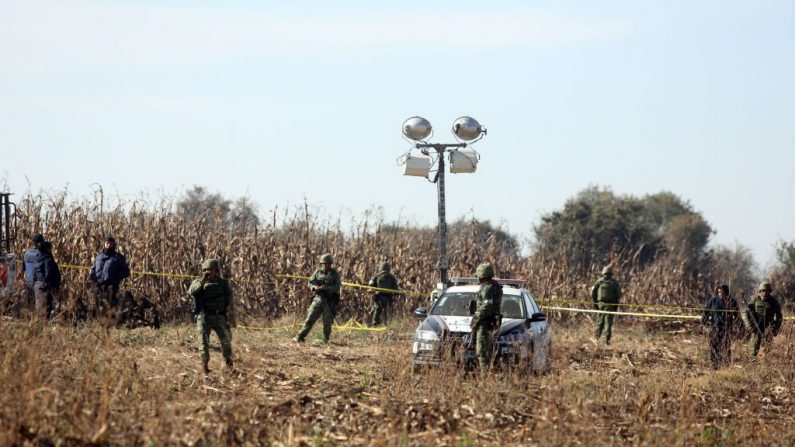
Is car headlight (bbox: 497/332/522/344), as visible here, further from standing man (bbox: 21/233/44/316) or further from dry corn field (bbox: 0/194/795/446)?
standing man (bbox: 21/233/44/316)

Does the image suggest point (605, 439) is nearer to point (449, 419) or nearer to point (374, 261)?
point (449, 419)

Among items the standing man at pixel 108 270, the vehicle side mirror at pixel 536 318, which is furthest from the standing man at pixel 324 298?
the vehicle side mirror at pixel 536 318

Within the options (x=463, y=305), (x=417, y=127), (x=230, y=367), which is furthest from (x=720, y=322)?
(x=230, y=367)

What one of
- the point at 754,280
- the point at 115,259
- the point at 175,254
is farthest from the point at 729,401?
the point at 754,280

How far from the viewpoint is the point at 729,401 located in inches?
610

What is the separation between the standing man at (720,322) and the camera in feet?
61.7

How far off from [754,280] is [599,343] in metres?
37.5

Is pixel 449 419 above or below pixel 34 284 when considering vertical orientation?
below

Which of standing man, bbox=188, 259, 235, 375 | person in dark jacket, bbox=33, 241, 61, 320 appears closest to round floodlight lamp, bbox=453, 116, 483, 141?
standing man, bbox=188, 259, 235, 375

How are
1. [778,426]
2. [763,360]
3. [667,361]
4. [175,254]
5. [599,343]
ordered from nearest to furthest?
[778,426], [763,360], [667,361], [599,343], [175,254]

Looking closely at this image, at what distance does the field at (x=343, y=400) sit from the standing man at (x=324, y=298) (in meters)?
1.26

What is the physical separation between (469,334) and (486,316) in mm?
540

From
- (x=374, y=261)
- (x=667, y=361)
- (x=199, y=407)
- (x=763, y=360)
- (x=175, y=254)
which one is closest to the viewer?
(x=199, y=407)

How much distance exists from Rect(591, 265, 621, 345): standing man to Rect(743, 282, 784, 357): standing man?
4569 mm
